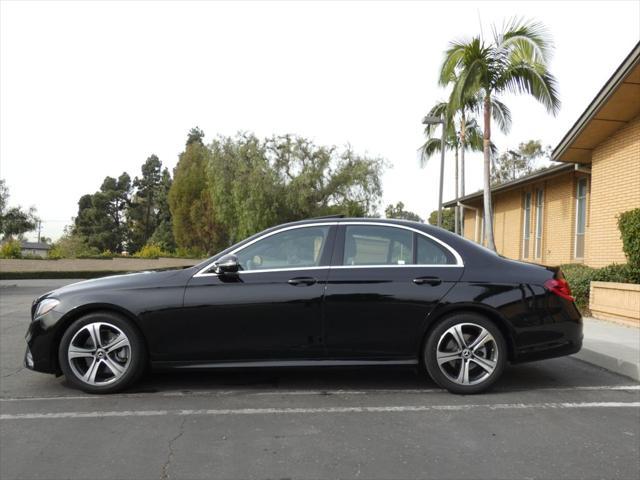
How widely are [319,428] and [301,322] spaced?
40.9 inches

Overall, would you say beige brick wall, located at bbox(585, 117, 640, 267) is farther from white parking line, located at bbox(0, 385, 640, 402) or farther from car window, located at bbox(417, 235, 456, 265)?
car window, located at bbox(417, 235, 456, 265)

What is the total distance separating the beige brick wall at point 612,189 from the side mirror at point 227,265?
8852 mm

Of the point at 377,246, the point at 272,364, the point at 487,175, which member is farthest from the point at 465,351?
the point at 487,175

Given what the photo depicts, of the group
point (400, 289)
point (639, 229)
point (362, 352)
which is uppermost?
point (639, 229)

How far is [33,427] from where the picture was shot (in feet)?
13.8

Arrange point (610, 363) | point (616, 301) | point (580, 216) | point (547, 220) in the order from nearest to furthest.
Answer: point (610, 363) → point (616, 301) → point (580, 216) → point (547, 220)

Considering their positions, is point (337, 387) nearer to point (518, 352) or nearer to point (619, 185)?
point (518, 352)

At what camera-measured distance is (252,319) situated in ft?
16.2

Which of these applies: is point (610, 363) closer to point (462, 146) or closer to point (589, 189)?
point (589, 189)

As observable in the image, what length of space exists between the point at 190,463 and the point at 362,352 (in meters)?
1.93

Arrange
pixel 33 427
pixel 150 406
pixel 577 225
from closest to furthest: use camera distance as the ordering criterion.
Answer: pixel 33 427 < pixel 150 406 < pixel 577 225

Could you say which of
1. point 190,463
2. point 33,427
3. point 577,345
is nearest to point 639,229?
point 577,345

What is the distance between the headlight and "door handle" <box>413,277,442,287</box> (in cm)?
318

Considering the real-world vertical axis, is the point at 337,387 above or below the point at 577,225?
below
